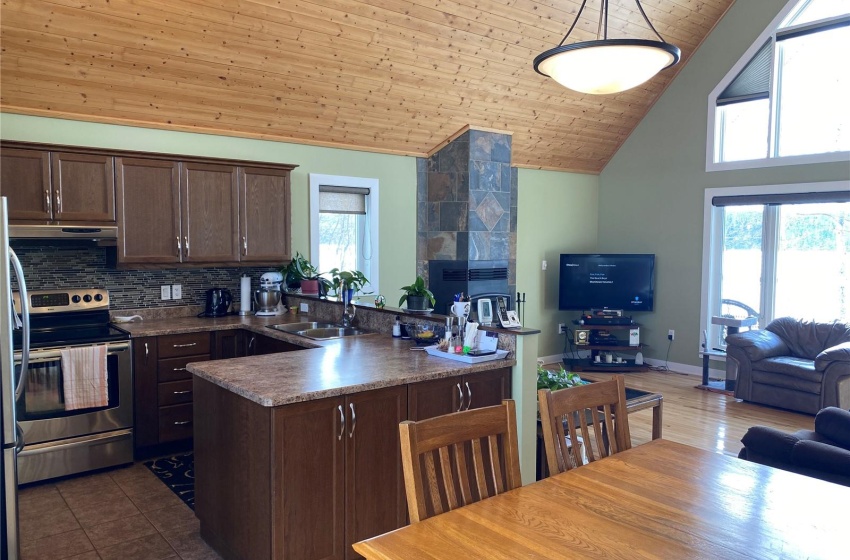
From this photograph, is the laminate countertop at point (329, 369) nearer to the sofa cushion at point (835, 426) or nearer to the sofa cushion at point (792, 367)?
the sofa cushion at point (835, 426)

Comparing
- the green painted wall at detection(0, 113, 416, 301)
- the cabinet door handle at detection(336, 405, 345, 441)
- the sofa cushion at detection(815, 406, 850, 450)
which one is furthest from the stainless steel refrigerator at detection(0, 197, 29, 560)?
the sofa cushion at detection(815, 406, 850, 450)

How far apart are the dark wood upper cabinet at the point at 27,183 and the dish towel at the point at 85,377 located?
3.03 feet

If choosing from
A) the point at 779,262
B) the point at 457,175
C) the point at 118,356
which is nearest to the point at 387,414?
the point at 118,356

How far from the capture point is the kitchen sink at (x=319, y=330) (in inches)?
167

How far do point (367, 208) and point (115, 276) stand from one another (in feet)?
7.92

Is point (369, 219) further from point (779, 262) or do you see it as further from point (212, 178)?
point (779, 262)

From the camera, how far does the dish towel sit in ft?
12.6

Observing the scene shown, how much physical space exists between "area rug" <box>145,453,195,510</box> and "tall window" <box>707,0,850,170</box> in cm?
608

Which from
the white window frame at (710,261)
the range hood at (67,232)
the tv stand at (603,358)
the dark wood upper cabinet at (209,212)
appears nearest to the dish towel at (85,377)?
the range hood at (67,232)

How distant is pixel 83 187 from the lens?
4191mm

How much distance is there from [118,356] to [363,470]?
2147mm

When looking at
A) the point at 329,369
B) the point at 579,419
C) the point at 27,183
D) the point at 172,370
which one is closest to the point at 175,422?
the point at 172,370

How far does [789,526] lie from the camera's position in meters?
1.60

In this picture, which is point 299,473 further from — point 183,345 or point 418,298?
point 183,345
